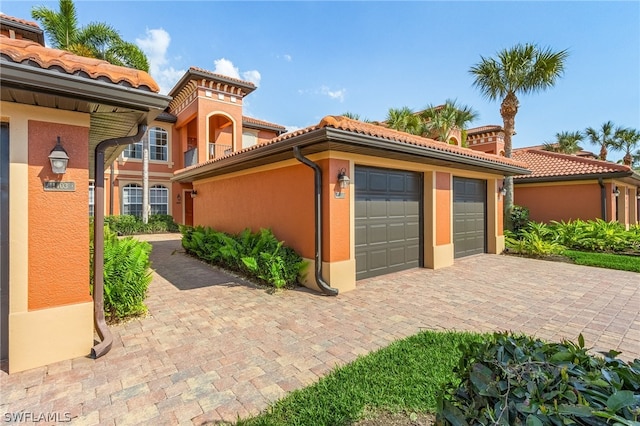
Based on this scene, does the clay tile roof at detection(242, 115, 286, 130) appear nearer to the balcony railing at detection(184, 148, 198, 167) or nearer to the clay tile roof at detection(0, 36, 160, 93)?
the balcony railing at detection(184, 148, 198, 167)

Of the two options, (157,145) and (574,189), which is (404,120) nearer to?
(574,189)

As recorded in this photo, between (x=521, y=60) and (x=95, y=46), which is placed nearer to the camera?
(x=521, y=60)

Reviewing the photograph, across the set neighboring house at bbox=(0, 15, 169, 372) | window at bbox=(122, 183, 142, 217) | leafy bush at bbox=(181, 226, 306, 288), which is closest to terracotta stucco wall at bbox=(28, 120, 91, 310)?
neighboring house at bbox=(0, 15, 169, 372)

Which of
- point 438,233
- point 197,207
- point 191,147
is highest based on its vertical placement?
point 191,147

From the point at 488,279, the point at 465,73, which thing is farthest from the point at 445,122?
the point at 488,279

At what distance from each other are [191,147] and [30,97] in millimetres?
17181

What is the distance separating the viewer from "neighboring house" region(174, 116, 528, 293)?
20.6ft

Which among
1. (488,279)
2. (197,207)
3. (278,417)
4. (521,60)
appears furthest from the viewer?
(197,207)

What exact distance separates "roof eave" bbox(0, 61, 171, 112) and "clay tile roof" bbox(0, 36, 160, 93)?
0.21 ft

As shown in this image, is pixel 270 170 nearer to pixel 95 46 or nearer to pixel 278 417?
pixel 278 417

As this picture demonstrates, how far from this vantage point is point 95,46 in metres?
15.3

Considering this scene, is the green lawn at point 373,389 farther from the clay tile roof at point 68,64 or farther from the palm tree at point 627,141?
the palm tree at point 627,141

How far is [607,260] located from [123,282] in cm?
1313

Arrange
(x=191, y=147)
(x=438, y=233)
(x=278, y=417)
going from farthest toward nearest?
(x=191, y=147)
(x=438, y=233)
(x=278, y=417)
